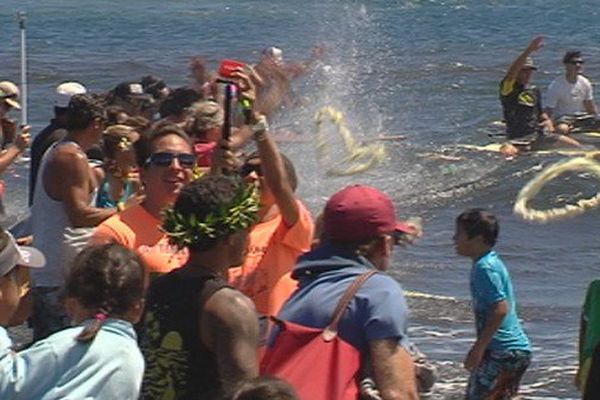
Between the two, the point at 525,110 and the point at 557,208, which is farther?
the point at 525,110

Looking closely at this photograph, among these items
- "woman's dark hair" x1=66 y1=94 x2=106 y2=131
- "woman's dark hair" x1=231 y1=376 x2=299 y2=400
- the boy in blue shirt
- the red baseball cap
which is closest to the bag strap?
the red baseball cap

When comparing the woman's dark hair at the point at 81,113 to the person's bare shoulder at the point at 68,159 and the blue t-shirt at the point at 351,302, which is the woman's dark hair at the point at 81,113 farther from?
the blue t-shirt at the point at 351,302

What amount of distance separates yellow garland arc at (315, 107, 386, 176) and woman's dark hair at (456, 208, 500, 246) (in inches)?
390

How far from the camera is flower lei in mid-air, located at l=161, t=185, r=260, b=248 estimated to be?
5285 mm

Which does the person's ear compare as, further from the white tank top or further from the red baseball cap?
the white tank top

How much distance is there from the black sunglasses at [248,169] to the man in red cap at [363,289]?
3.85 ft

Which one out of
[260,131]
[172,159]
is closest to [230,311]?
[260,131]

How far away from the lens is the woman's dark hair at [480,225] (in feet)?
28.5

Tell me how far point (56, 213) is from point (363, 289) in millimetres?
2795

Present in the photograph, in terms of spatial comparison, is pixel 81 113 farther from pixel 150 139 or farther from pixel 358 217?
pixel 358 217

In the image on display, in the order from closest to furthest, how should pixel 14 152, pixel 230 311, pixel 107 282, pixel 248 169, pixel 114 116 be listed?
pixel 107 282, pixel 230 311, pixel 248 169, pixel 114 116, pixel 14 152

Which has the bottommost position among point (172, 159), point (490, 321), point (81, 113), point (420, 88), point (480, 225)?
point (420, 88)

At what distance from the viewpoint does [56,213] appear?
743 centimetres

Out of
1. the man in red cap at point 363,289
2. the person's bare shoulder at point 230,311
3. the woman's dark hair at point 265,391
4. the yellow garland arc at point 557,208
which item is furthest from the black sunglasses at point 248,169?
the yellow garland arc at point 557,208
